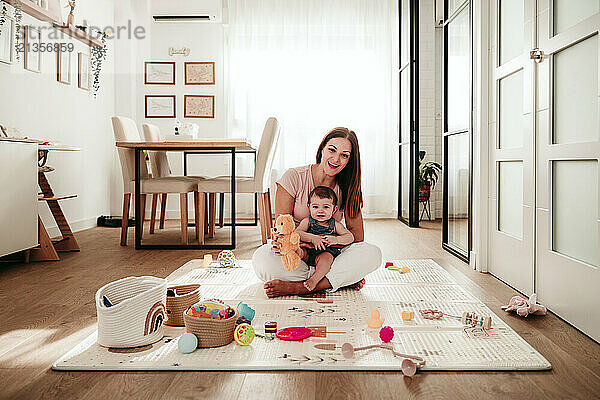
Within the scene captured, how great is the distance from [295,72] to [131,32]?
191 centimetres

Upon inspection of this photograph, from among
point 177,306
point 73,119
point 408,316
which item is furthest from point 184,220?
point 408,316

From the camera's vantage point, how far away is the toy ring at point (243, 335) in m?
1.85

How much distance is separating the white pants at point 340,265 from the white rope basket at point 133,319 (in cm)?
78

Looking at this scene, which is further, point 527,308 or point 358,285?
point 358,285

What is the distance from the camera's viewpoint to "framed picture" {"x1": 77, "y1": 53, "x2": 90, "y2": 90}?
17.9ft

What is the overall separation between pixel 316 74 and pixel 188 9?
5.17 feet

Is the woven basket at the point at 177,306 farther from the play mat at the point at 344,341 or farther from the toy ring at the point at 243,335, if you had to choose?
the toy ring at the point at 243,335

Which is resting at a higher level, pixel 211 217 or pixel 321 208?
pixel 321 208

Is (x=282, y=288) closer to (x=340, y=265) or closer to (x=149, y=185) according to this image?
(x=340, y=265)

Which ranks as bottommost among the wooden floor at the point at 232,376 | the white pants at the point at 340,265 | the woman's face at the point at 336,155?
the wooden floor at the point at 232,376

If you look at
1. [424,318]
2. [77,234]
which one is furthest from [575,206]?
[77,234]

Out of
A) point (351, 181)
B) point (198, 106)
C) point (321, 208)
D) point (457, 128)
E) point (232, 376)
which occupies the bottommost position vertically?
point (232, 376)

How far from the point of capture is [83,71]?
559 centimetres

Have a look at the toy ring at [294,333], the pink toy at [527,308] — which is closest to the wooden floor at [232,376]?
the pink toy at [527,308]
